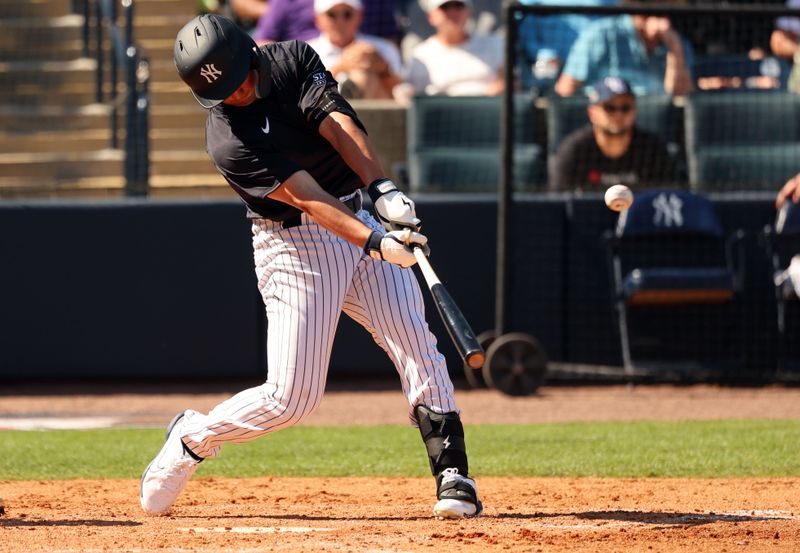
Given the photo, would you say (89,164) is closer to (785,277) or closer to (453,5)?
(453,5)

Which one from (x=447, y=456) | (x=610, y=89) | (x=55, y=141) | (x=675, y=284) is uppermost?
(x=610, y=89)

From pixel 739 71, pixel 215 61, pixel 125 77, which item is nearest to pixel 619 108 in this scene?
pixel 739 71

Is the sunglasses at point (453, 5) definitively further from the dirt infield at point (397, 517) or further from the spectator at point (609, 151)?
the dirt infield at point (397, 517)

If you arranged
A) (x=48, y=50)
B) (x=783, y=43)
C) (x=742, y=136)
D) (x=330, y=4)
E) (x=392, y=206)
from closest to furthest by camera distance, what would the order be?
(x=392, y=206) → (x=742, y=136) → (x=330, y=4) → (x=783, y=43) → (x=48, y=50)

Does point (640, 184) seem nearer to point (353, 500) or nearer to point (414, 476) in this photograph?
point (414, 476)

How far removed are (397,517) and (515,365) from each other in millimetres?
4257

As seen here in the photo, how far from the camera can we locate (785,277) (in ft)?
29.9

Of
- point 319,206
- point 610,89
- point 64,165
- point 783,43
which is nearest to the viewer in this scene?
point 319,206

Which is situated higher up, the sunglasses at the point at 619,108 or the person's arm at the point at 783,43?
the person's arm at the point at 783,43

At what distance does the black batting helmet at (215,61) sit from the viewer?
4309 mm

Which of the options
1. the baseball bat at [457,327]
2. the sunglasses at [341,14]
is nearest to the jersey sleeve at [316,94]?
the baseball bat at [457,327]

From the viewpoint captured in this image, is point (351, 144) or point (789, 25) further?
point (789, 25)

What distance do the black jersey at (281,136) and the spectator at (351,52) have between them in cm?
538

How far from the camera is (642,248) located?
9344 millimetres
